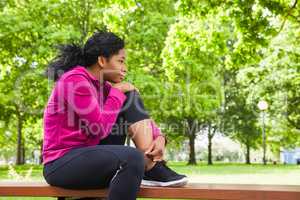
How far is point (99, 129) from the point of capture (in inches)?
125

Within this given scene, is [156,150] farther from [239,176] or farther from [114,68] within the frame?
[239,176]

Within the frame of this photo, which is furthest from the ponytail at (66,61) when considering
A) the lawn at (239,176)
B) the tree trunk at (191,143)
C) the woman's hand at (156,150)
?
the tree trunk at (191,143)

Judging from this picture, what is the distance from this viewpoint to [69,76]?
325 cm

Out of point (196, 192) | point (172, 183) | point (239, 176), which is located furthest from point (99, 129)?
point (239, 176)

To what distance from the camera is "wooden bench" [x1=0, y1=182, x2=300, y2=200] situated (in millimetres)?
3031

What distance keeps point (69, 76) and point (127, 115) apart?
45 cm

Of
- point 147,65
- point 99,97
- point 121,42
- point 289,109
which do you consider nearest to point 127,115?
point 99,97

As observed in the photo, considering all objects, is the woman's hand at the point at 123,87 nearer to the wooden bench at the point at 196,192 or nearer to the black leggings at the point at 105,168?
the black leggings at the point at 105,168

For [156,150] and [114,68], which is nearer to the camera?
[156,150]

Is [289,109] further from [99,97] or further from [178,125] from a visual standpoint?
[99,97]

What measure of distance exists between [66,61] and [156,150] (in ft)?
2.88

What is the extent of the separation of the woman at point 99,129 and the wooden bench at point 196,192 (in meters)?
0.08

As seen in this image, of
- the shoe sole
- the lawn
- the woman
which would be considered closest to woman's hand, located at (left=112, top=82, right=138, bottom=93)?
the woman

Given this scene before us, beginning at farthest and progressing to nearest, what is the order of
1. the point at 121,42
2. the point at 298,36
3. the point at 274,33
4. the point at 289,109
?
the point at 289,109, the point at 298,36, the point at 274,33, the point at 121,42
